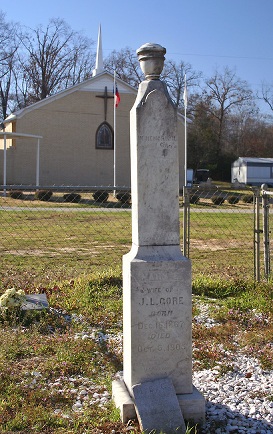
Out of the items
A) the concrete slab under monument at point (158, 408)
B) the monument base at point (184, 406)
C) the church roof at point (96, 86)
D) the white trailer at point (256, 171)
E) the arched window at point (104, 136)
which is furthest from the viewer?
the white trailer at point (256, 171)

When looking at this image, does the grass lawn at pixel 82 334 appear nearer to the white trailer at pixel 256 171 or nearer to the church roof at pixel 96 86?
the church roof at pixel 96 86

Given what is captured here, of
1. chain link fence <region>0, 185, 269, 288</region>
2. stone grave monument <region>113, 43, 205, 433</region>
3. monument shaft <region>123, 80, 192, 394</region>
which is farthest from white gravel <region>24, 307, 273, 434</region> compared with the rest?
chain link fence <region>0, 185, 269, 288</region>

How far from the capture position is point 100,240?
13953mm

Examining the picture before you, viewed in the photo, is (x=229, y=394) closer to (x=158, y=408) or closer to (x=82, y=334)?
(x=158, y=408)

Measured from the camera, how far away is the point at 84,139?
35.0 metres

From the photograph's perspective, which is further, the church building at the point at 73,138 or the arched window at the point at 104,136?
the arched window at the point at 104,136

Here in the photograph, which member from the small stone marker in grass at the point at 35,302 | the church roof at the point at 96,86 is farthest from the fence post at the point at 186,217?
the church roof at the point at 96,86

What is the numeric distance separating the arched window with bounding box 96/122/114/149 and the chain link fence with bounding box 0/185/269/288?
12.9 m

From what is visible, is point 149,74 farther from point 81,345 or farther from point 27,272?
point 27,272

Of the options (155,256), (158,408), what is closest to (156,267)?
(155,256)

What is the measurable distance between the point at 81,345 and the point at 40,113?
98.7 feet

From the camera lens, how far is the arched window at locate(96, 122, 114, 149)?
35.4m

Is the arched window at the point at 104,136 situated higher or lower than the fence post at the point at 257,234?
higher

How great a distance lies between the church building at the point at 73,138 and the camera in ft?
110
